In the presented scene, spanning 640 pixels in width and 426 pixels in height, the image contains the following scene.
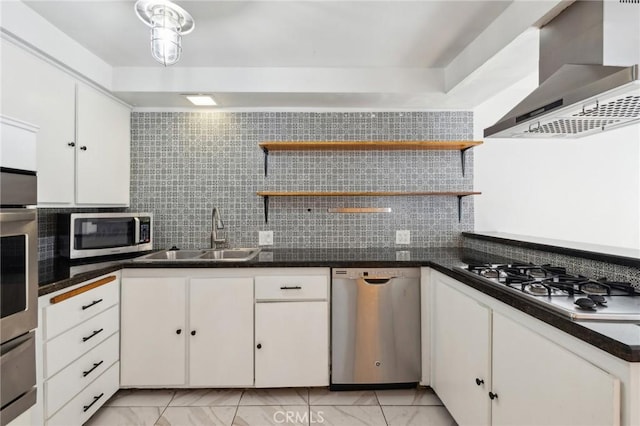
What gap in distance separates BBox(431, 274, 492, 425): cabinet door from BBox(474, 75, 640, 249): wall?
1.18 meters

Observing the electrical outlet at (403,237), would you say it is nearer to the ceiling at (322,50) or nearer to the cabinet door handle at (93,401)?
the ceiling at (322,50)

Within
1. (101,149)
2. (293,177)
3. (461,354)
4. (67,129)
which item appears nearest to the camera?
(461,354)

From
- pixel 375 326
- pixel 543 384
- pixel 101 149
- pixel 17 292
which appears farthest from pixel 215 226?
pixel 543 384

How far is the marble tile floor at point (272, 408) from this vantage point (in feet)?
5.96

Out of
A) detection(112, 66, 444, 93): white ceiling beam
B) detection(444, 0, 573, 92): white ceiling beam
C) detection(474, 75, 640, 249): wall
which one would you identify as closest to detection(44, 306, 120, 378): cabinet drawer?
detection(112, 66, 444, 93): white ceiling beam

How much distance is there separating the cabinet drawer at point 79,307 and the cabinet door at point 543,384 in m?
2.04

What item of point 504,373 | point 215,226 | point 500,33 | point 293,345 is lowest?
point 293,345

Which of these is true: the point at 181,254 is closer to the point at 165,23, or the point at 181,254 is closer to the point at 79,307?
the point at 79,307

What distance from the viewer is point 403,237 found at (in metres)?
2.67

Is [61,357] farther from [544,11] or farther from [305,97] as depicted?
[544,11]

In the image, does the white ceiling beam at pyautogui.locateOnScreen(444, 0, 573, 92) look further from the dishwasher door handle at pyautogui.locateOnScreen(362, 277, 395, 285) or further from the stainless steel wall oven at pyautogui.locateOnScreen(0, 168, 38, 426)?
the stainless steel wall oven at pyautogui.locateOnScreen(0, 168, 38, 426)

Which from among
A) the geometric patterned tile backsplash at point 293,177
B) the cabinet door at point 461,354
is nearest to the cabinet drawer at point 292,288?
the geometric patterned tile backsplash at point 293,177

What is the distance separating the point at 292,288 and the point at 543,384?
54.0 inches

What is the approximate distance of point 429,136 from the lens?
Answer: 2693 mm
